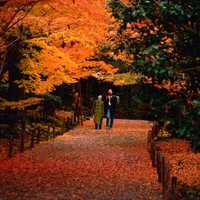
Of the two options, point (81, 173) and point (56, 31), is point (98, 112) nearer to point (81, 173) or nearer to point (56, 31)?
point (56, 31)

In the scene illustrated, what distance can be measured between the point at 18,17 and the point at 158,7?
766cm

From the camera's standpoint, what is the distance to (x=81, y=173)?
16.4m

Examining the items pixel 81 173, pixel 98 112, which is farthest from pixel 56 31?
pixel 98 112

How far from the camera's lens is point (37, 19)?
18234mm

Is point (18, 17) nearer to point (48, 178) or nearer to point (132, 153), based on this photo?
point (48, 178)

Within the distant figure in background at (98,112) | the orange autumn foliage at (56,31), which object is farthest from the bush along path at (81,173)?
the distant figure in background at (98,112)

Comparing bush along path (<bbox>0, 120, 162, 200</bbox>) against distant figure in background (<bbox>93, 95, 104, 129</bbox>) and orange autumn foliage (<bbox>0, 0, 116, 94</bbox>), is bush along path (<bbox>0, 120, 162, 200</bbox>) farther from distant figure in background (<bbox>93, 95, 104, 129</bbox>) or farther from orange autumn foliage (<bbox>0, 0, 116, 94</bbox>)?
distant figure in background (<bbox>93, 95, 104, 129</bbox>)

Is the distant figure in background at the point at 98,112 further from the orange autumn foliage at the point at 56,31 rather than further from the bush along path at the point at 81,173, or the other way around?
the bush along path at the point at 81,173

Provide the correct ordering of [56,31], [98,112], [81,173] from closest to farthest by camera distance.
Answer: [81,173] < [56,31] < [98,112]

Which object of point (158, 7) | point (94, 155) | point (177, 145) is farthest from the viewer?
point (177, 145)

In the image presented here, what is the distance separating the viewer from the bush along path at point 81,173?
13172mm

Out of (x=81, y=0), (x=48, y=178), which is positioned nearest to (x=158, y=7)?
(x=48, y=178)

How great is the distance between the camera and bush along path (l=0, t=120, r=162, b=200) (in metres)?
13.2

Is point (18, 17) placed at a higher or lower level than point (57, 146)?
higher
